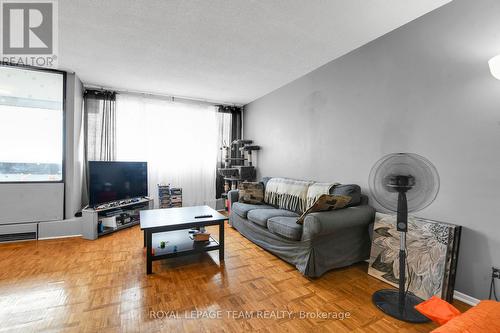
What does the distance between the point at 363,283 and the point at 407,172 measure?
1141mm

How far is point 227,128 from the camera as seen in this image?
205 inches

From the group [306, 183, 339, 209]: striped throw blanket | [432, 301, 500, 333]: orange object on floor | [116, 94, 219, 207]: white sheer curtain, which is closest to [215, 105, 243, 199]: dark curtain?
[116, 94, 219, 207]: white sheer curtain

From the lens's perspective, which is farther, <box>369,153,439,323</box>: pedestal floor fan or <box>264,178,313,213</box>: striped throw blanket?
<box>264,178,313,213</box>: striped throw blanket

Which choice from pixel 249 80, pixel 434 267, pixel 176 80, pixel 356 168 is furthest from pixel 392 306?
pixel 176 80

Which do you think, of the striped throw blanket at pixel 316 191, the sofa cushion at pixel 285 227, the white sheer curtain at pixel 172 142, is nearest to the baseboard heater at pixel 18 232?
the white sheer curtain at pixel 172 142

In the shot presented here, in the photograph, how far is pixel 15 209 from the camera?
122 inches

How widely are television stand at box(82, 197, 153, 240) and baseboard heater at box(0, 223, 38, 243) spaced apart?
63 cm

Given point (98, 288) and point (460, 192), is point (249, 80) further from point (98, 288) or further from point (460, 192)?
point (98, 288)

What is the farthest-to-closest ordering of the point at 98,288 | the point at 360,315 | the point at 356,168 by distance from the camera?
1. the point at 356,168
2. the point at 98,288
3. the point at 360,315

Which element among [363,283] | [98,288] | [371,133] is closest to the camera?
[98,288]

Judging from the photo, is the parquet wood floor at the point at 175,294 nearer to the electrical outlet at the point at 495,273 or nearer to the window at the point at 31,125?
the electrical outlet at the point at 495,273

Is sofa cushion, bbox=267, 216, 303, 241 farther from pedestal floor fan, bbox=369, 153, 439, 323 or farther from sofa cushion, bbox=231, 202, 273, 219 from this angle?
pedestal floor fan, bbox=369, 153, 439, 323

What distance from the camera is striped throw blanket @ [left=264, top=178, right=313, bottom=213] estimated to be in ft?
9.89

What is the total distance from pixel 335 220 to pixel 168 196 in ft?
10.9
